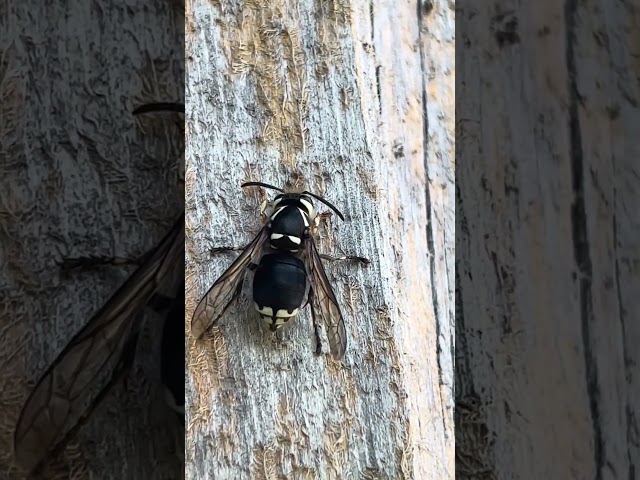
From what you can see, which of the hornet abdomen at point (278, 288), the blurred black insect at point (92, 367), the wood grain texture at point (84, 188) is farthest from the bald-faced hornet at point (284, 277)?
the wood grain texture at point (84, 188)

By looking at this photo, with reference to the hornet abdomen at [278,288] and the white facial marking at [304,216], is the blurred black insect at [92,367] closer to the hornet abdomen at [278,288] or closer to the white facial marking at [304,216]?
the hornet abdomen at [278,288]

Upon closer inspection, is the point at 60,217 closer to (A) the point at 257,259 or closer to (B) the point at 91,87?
(B) the point at 91,87

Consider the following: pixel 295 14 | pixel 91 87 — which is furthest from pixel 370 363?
pixel 91 87

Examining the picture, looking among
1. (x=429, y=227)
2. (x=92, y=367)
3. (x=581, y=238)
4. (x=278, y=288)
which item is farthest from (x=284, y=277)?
(x=581, y=238)

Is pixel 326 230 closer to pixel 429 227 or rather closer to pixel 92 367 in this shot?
pixel 429 227

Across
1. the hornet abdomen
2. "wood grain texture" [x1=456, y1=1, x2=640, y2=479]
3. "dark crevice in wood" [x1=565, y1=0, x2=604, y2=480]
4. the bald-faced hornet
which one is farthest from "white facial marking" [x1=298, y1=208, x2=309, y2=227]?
"dark crevice in wood" [x1=565, y1=0, x2=604, y2=480]
